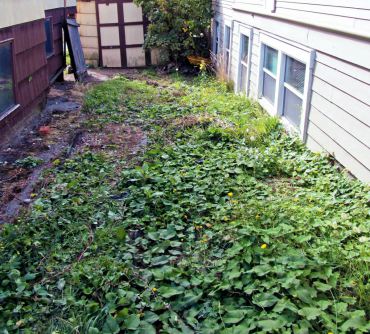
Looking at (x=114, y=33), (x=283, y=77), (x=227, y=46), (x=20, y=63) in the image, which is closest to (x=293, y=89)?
(x=283, y=77)

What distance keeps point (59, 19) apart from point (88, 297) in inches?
364

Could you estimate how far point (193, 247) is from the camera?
3.44 m

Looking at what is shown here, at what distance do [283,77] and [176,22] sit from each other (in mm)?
6933

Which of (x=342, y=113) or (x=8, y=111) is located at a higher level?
(x=342, y=113)

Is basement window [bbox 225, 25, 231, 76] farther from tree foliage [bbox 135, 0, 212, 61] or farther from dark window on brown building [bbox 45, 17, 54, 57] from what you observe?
dark window on brown building [bbox 45, 17, 54, 57]

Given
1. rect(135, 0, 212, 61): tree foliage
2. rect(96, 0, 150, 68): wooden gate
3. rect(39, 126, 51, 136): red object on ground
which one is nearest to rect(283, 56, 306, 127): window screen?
rect(39, 126, 51, 136): red object on ground

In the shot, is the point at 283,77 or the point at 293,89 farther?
the point at 283,77

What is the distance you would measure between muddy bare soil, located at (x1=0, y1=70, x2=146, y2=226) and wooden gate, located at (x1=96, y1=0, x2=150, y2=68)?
5.66 meters

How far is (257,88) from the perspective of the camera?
7.59 meters

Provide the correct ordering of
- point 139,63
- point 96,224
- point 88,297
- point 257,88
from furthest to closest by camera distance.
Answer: point 139,63 < point 257,88 < point 96,224 < point 88,297

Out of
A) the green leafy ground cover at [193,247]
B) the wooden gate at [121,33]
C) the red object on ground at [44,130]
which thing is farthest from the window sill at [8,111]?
the wooden gate at [121,33]

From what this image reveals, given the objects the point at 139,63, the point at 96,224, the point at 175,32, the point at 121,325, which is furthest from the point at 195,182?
the point at 139,63

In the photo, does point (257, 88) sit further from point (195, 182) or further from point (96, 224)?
point (96, 224)

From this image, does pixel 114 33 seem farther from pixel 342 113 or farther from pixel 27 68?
pixel 342 113
